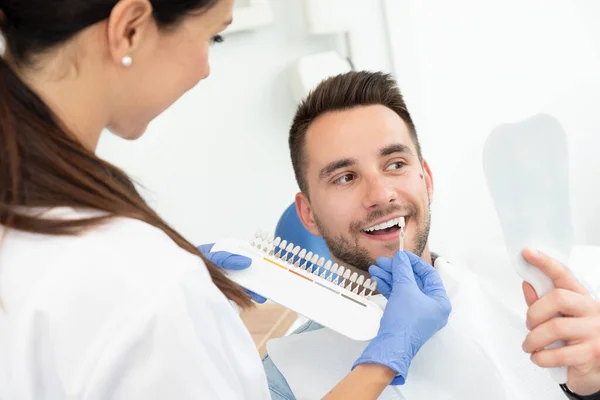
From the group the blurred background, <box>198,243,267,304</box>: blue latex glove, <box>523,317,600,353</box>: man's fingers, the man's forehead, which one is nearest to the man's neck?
the man's forehead

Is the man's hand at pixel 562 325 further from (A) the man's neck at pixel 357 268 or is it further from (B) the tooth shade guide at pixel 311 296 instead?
(A) the man's neck at pixel 357 268

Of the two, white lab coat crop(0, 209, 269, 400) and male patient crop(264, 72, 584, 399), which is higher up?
male patient crop(264, 72, 584, 399)

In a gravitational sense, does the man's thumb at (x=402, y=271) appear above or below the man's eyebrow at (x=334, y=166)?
below

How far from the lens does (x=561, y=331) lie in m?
1.10

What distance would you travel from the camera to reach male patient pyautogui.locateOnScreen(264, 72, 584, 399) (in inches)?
53.5

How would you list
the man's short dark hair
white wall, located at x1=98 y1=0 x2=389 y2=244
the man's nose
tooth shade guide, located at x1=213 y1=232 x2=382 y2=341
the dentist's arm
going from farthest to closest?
white wall, located at x1=98 y1=0 x2=389 y2=244 → the man's short dark hair → the man's nose → tooth shade guide, located at x1=213 y1=232 x2=382 y2=341 → the dentist's arm

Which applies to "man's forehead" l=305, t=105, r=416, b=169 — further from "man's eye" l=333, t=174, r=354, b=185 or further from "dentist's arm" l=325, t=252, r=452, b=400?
"dentist's arm" l=325, t=252, r=452, b=400

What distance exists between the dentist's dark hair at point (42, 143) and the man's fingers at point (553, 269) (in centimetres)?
61

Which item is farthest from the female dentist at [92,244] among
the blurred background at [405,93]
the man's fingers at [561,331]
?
the blurred background at [405,93]

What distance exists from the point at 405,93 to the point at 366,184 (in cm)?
100

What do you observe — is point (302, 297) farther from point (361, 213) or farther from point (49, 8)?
point (49, 8)

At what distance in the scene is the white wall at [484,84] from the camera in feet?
7.44

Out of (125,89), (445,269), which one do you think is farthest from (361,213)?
(125,89)

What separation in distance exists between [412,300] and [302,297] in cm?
18
